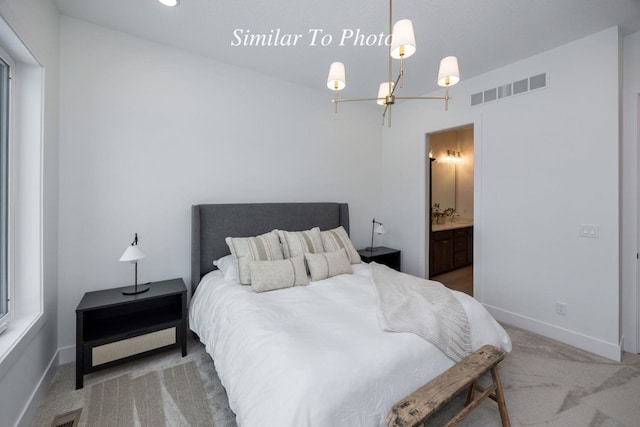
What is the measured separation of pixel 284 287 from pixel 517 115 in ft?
10.1

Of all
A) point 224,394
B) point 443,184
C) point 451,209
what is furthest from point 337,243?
point 451,209

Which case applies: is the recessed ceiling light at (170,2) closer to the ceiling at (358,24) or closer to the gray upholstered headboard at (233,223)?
the ceiling at (358,24)

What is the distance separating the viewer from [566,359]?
241cm

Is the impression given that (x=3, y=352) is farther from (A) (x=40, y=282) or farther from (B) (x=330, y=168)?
(B) (x=330, y=168)

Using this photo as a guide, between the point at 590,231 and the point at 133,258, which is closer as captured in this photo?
the point at 133,258

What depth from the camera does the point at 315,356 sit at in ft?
4.34

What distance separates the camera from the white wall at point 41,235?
59.9 inches

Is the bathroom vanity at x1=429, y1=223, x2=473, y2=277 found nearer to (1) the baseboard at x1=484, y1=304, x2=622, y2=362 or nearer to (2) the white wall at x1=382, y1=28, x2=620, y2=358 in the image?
(2) the white wall at x1=382, y1=28, x2=620, y2=358

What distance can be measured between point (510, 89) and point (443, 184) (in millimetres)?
→ 2755

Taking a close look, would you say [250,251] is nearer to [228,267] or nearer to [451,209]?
[228,267]

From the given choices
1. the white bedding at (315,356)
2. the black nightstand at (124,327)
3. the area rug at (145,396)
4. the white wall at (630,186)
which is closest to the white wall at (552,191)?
the white wall at (630,186)

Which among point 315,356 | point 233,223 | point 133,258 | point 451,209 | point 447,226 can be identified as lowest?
point 315,356

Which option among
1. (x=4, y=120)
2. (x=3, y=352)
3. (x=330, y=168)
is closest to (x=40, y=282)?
(x=3, y=352)

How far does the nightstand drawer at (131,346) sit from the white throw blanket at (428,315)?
179cm
